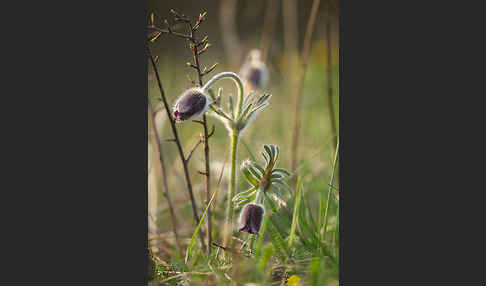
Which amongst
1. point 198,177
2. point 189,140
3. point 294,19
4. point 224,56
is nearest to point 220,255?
point 198,177

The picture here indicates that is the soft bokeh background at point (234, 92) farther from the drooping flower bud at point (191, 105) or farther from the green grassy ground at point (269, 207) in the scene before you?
the drooping flower bud at point (191, 105)

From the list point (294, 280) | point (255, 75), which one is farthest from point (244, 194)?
point (255, 75)

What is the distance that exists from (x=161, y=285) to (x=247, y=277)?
0.29 meters

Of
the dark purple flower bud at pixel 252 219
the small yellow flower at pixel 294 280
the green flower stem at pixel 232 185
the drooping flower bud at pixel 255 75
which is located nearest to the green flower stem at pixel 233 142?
the green flower stem at pixel 232 185

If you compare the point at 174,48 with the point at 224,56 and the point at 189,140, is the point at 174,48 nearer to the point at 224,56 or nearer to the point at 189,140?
the point at 189,140

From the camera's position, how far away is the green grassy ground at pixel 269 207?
144 cm

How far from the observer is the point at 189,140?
8.70ft

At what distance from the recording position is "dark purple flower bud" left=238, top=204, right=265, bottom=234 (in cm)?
143

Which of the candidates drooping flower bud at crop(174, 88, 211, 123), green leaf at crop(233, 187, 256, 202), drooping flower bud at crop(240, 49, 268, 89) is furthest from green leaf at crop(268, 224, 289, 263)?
drooping flower bud at crop(240, 49, 268, 89)

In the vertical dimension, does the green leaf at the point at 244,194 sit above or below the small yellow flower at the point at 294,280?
above

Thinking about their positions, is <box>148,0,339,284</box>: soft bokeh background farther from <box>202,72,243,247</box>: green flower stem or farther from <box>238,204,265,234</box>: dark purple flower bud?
<box>238,204,265,234</box>: dark purple flower bud

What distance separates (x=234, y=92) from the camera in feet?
8.90

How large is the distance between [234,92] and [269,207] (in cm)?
122

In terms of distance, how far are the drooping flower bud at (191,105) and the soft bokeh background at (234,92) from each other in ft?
0.85
